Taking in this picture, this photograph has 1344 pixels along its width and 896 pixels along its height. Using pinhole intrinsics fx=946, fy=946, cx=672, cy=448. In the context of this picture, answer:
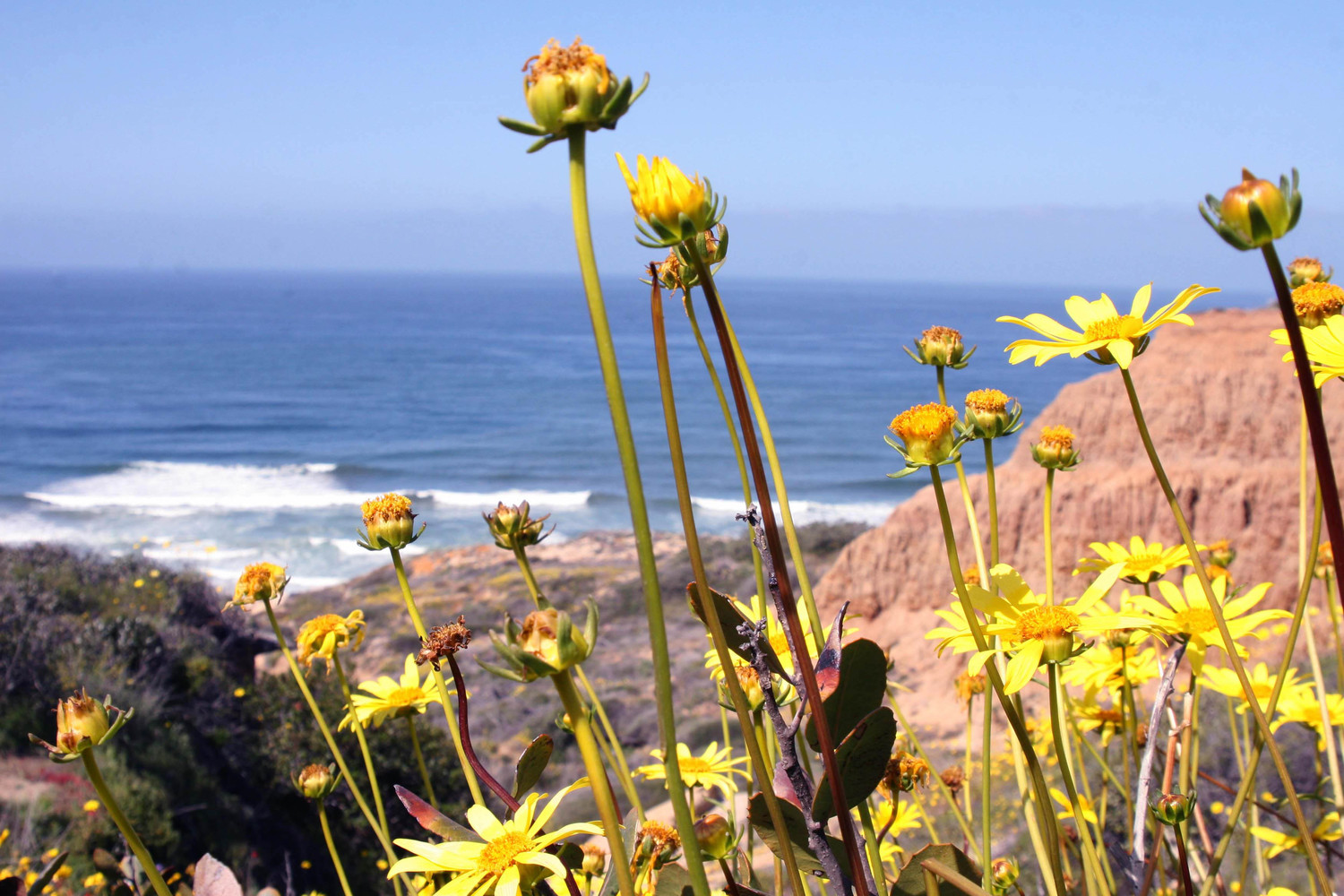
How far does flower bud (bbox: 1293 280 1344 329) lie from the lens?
3.64 feet

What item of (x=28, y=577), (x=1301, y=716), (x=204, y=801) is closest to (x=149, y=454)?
(x=28, y=577)

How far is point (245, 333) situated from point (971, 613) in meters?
68.0

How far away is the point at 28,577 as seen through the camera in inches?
345

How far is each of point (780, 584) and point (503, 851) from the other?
336 millimetres

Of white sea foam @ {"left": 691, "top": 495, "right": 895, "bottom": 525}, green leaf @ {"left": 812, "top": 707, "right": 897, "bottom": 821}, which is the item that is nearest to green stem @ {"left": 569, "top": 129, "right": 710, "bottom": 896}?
green leaf @ {"left": 812, "top": 707, "right": 897, "bottom": 821}

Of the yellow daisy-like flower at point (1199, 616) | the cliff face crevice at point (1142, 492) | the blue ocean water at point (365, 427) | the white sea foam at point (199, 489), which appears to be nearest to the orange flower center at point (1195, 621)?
the yellow daisy-like flower at point (1199, 616)

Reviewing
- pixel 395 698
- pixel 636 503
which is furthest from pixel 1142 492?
pixel 636 503

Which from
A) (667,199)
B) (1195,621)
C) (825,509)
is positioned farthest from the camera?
(825,509)

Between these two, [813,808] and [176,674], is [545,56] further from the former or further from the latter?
[176,674]

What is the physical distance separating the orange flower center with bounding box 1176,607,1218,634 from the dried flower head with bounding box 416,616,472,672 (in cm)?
81

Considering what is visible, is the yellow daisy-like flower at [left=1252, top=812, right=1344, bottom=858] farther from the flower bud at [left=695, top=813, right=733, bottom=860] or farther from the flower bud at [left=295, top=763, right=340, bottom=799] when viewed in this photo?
the flower bud at [left=295, top=763, right=340, bottom=799]

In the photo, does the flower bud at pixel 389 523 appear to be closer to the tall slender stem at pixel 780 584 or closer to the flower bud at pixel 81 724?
the flower bud at pixel 81 724

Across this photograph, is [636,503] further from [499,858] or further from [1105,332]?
[1105,332]

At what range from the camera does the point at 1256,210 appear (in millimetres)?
521
